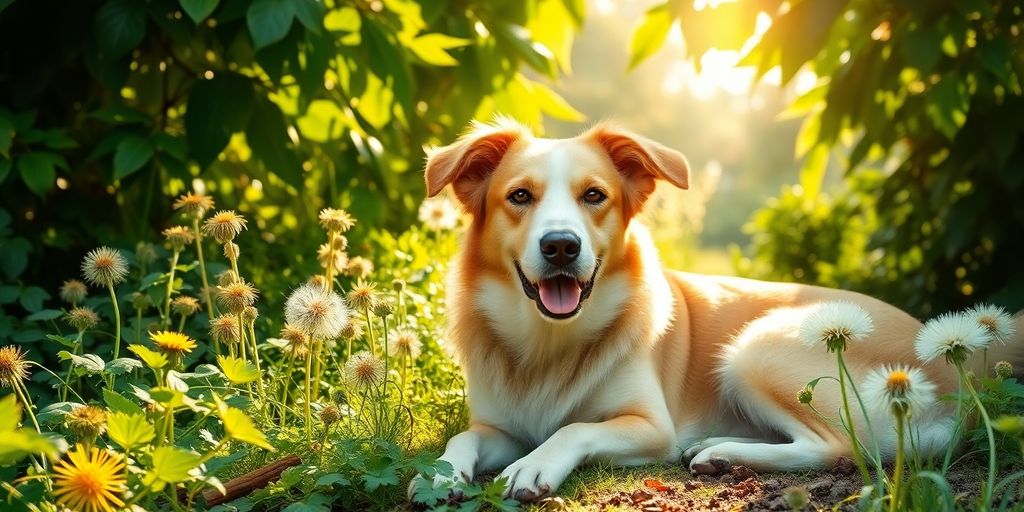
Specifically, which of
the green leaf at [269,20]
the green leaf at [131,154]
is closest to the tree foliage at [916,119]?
the green leaf at [269,20]

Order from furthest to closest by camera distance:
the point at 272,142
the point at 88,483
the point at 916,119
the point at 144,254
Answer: the point at 916,119
the point at 272,142
the point at 144,254
the point at 88,483

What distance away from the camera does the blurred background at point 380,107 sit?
4164mm

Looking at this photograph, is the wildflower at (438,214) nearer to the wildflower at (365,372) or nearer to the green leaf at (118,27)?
the green leaf at (118,27)

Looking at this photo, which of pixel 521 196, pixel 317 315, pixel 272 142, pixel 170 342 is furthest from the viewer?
pixel 272 142

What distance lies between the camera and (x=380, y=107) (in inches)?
190

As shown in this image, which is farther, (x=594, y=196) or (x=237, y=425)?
(x=594, y=196)

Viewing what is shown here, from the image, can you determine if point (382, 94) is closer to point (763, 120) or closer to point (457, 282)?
point (457, 282)

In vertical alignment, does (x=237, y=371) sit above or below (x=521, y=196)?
below

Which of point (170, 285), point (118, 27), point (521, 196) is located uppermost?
point (118, 27)

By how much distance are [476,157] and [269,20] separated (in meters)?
0.93

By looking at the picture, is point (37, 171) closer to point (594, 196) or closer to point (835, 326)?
point (594, 196)

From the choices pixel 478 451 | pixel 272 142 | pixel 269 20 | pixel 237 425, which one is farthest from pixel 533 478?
pixel 272 142

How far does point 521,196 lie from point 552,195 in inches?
4.7

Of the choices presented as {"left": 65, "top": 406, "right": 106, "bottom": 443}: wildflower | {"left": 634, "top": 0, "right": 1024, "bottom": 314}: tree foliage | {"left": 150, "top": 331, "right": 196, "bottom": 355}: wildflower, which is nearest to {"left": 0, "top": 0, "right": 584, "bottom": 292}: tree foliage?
{"left": 634, "top": 0, "right": 1024, "bottom": 314}: tree foliage
